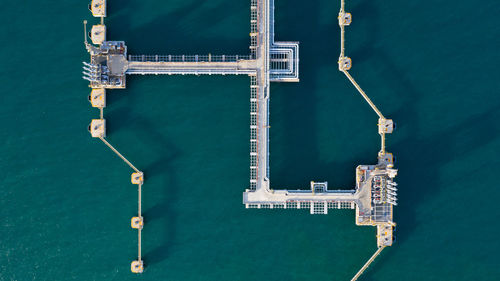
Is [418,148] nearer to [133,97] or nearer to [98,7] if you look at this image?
[133,97]

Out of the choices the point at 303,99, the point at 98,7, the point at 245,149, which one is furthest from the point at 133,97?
the point at 303,99

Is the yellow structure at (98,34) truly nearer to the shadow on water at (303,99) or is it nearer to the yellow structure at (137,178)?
the yellow structure at (137,178)

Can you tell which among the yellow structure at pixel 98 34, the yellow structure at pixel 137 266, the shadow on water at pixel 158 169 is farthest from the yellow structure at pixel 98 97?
the yellow structure at pixel 137 266

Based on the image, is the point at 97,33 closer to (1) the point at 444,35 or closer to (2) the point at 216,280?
(2) the point at 216,280

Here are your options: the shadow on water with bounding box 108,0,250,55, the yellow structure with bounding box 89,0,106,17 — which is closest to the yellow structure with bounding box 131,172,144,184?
the shadow on water with bounding box 108,0,250,55

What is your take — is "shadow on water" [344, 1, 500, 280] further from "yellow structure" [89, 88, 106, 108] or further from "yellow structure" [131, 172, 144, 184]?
"yellow structure" [89, 88, 106, 108]

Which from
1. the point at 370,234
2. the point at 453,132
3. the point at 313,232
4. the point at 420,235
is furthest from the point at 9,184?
the point at 453,132

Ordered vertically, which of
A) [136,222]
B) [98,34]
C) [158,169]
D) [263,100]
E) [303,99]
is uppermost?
[98,34]

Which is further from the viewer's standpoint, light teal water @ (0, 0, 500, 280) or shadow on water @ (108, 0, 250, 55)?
shadow on water @ (108, 0, 250, 55)
